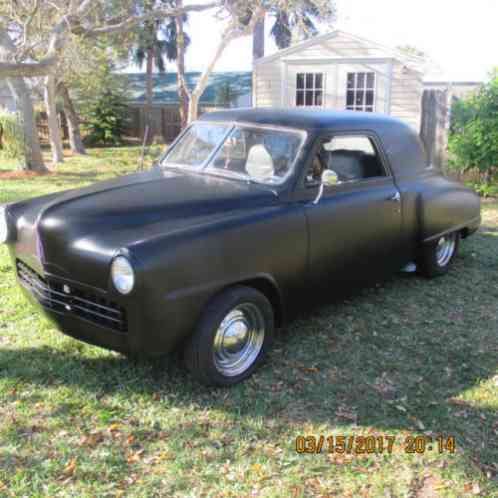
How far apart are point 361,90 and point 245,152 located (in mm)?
14263

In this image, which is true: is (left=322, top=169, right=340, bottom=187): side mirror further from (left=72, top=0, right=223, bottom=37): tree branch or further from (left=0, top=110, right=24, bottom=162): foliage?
(left=0, top=110, right=24, bottom=162): foliage

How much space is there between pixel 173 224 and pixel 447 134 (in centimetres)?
900

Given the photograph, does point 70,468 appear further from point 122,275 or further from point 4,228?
point 4,228

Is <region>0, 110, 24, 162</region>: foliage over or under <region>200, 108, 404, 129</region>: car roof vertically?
under

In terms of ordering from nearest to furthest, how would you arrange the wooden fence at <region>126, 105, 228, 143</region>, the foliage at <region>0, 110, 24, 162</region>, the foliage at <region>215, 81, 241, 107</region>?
1. the foliage at <region>0, 110, 24, 162</region>
2. the foliage at <region>215, 81, 241, 107</region>
3. the wooden fence at <region>126, 105, 228, 143</region>

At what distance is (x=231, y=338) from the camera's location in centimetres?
356

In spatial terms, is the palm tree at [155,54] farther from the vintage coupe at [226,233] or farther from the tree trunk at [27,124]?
the vintage coupe at [226,233]

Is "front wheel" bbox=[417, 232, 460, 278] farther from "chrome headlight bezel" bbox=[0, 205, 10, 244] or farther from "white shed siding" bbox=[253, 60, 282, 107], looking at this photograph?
"white shed siding" bbox=[253, 60, 282, 107]

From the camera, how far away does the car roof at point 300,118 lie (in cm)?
429

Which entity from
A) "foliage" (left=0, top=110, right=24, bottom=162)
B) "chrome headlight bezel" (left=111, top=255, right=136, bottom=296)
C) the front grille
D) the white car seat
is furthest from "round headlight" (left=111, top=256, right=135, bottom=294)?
"foliage" (left=0, top=110, right=24, bottom=162)

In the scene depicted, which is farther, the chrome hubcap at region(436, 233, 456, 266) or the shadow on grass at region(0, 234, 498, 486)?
the chrome hubcap at region(436, 233, 456, 266)

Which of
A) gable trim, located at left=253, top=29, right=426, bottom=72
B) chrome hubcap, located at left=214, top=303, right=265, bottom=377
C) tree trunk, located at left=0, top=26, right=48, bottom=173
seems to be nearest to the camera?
chrome hubcap, located at left=214, top=303, right=265, bottom=377

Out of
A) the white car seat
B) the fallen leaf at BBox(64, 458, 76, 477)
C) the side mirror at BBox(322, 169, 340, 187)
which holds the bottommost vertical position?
the fallen leaf at BBox(64, 458, 76, 477)

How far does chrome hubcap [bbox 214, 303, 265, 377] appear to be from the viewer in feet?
11.5
